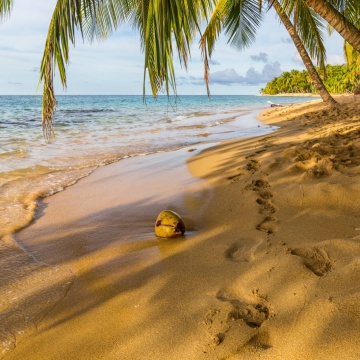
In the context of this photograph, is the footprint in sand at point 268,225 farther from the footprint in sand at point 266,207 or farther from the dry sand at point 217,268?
the footprint in sand at point 266,207

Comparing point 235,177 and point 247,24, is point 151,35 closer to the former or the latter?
point 235,177

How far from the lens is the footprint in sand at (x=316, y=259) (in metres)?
2.12

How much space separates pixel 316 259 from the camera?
2.26 metres

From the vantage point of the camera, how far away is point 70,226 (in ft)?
11.8

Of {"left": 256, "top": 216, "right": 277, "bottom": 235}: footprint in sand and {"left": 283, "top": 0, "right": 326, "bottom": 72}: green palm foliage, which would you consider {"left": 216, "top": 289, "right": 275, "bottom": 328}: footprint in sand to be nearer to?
{"left": 256, "top": 216, "right": 277, "bottom": 235}: footprint in sand

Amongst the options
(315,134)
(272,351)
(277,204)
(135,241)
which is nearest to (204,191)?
(277,204)

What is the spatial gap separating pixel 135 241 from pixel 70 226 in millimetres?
886

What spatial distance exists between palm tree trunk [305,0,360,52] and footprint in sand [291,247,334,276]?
366cm

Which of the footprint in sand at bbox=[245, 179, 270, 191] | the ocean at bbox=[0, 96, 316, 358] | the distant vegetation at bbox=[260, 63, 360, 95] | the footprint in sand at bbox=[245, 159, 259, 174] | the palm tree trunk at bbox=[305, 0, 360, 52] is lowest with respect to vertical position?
the ocean at bbox=[0, 96, 316, 358]

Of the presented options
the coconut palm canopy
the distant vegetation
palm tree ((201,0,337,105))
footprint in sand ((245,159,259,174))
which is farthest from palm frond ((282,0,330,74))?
the distant vegetation

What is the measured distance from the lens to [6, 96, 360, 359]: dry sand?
5.56 feet

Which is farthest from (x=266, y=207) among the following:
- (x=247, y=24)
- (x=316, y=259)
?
(x=247, y=24)

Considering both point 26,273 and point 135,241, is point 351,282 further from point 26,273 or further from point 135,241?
point 26,273

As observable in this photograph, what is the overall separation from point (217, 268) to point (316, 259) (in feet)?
2.11
